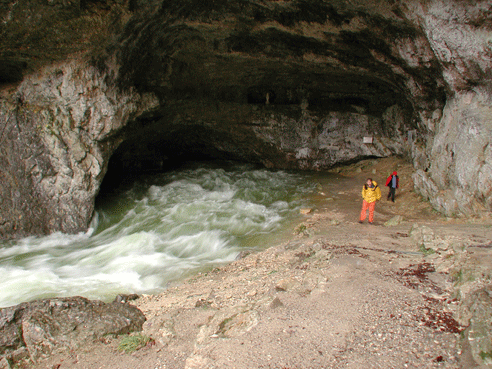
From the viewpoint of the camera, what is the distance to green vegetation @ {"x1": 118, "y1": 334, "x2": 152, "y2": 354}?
3.40 metres

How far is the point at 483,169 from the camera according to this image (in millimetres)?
6492

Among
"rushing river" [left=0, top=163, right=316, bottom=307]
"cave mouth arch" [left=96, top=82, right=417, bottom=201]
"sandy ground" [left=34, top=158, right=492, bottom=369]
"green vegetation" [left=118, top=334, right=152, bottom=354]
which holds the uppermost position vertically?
"cave mouth arch" [left=96, top=82, right=417, bottom=201]

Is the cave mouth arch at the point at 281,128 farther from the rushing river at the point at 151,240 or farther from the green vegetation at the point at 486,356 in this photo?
the green vegetation at the point at 486,356

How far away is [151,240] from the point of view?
7.68 metres

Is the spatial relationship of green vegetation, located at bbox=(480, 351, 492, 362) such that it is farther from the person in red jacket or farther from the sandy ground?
the person in red jacket

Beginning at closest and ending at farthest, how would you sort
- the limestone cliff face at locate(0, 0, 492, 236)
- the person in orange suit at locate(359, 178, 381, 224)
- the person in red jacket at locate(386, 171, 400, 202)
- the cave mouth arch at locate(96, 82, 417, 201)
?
1. the limestone cliff face at locate(0, 0, 492, 236)
2. the person in orange suit at locate(359, 178, 381, 224)
3. the person in red jacket at locate(386, 171, 400, 202)
4. the cave mouth arch at locate(96, 82, 417, 201)

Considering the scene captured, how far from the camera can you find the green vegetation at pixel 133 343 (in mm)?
3398

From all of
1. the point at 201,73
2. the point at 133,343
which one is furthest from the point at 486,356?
the point at 201,73

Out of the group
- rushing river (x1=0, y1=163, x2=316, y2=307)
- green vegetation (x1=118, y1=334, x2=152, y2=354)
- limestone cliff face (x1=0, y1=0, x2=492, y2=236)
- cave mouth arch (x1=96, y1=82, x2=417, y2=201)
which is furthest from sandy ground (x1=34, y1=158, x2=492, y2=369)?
cave mouth arch (x1=96, y1=82, x2=417, y2=201)

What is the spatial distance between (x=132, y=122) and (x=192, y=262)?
212 inches

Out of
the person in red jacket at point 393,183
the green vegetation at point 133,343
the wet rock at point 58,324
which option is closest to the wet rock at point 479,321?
the green vegetation at point 133,343

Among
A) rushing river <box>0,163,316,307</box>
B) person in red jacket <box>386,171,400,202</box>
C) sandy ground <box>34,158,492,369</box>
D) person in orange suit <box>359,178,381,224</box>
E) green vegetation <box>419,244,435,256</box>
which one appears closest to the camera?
sandy ground <box>34,158,492,369</box>

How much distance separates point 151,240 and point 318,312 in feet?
16.8

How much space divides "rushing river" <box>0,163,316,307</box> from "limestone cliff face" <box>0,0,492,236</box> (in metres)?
1.09
